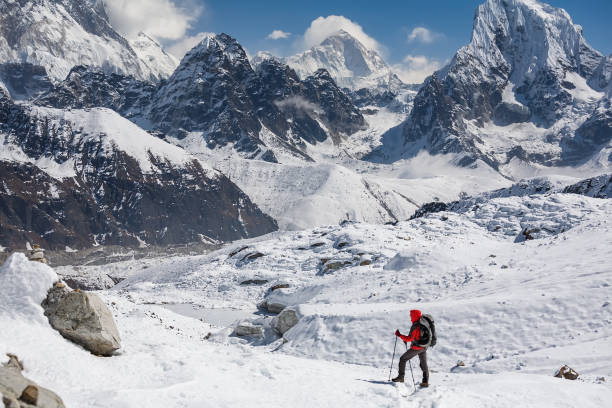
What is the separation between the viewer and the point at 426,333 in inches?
582

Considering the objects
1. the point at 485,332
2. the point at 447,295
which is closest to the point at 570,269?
the point at 447,295

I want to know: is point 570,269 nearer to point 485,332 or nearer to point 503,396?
point 485,332

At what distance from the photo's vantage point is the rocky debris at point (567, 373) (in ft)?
52.9

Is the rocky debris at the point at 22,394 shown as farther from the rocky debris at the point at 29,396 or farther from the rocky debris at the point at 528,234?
the rocky debris at the point at 528,234

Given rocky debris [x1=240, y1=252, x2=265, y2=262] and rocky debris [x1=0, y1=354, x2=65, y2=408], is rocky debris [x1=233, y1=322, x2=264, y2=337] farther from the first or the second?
rocky debris [x1=240, y1=252, x2=265, y2=262]

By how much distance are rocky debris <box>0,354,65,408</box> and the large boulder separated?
13.1 feet

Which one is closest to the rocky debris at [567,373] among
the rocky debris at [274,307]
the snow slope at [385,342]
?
the snow slope at [385,342]

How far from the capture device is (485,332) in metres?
21.5

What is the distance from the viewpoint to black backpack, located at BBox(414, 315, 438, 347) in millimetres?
14734

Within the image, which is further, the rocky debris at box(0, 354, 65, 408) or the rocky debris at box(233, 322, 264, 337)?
the rocky debris at box(233, 322, 264, 337)

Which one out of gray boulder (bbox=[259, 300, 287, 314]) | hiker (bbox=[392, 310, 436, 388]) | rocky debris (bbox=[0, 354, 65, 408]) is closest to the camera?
rocky debris (bbox=[0, 354, 65, 408])

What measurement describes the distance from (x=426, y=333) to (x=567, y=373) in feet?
17.2

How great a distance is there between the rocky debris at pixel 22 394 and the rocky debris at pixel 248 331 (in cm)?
1898

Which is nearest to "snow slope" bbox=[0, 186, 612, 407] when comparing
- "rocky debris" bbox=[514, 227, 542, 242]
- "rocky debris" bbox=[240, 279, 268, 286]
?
"rocky debris" bbox=[514, 227, 542, 242]
